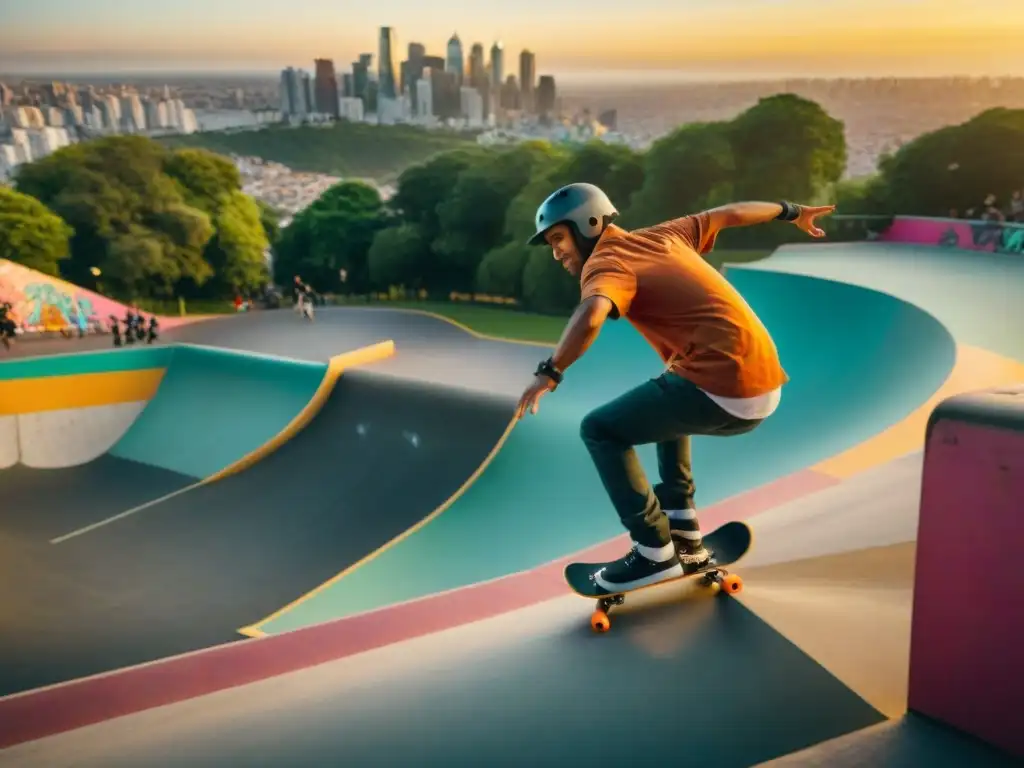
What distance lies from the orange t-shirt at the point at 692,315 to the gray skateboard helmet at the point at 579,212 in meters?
0.06

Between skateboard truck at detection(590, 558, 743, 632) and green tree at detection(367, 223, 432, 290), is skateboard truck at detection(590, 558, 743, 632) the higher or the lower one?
the higher one

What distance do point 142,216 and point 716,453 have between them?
2484 cm

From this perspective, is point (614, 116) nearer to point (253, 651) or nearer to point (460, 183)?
point (460, 183)

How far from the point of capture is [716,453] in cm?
901

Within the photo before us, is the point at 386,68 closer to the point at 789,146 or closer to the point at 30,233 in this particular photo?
the point at 30,233

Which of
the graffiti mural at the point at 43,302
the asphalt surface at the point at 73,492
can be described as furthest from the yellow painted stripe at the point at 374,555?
the graffiti mural at the point at 43,302

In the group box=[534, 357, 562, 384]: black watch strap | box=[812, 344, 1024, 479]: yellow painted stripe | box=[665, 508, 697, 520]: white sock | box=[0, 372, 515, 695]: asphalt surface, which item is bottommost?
box=[0, 372, 515, 695]: asphalt surface

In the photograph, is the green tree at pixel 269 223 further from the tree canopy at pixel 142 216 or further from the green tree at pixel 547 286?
the green tree at pixel 547 286

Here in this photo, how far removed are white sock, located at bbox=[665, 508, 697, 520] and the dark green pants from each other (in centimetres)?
15

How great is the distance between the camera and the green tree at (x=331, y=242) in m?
34.1

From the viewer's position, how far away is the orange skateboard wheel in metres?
3.00

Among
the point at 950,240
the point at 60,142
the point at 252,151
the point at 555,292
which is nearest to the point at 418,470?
the point at 950,240

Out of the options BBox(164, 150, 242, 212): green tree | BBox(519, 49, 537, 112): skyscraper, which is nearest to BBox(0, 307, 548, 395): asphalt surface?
BBox(164, 150, 242, 212): green tree

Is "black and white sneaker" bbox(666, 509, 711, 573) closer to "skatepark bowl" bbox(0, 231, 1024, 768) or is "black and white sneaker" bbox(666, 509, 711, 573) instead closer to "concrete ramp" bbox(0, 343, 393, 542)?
"skatepark bowl" bbox(0, 231, 1024, 768)
